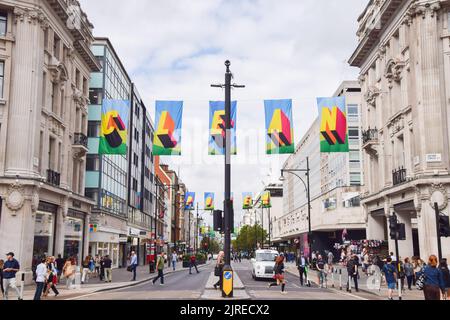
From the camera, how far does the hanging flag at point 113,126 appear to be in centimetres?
2706

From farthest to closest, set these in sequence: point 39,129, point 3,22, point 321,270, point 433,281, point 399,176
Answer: point 399,176 → point 39,129 → point 3,22 → point 321,270 → point 433,281

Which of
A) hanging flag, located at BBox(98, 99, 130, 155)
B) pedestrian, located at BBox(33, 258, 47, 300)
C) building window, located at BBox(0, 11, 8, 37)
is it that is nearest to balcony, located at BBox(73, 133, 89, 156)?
hanging flag, located at BBox(98, 99, 130, 155)

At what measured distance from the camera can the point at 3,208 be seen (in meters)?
27.1

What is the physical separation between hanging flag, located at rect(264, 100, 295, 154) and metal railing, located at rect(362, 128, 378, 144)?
15417 millimetres

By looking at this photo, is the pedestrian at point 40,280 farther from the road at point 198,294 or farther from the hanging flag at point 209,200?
the hanging flag at point 209,200

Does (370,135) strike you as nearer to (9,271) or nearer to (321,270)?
(321,270)

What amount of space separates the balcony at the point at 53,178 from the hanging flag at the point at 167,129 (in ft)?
34.8

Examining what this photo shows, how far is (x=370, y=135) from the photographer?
38.6 metres

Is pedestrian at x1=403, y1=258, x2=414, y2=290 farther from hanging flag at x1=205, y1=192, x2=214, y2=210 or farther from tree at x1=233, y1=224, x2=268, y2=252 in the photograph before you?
tree at x1=233, y1=224, x2=268, y2=252

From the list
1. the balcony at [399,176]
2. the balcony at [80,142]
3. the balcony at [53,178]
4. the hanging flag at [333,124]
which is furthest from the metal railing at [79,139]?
the balcony at [399,176]

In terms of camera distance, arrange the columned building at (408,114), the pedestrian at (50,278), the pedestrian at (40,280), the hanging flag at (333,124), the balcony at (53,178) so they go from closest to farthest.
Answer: the pedestrian at (40,280), the pedestrian at (50,278), the hanging flag at (333,124), the columned building at (408,114), the balcony at (53,178)

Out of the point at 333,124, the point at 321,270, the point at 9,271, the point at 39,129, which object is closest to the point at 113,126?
the point at 39,129

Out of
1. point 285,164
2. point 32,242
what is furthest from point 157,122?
point 285,164

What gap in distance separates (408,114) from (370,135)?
712 centimetres
